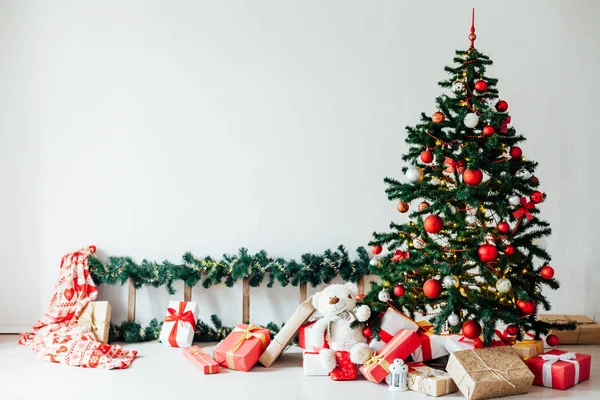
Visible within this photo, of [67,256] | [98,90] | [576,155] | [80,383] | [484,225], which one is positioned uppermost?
[98,90]

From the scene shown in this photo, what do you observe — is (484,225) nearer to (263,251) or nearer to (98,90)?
(263,251)

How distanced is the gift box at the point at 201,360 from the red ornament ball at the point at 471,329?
4.03ft

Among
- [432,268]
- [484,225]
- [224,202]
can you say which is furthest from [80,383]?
[484,225]

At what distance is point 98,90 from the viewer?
12.4 ft

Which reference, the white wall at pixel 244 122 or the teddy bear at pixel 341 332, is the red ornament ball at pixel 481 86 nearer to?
the white wall at pixel 244 122

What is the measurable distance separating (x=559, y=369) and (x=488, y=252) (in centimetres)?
64

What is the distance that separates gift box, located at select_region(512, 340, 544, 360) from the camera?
2.87m

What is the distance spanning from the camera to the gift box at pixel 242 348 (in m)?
3.01

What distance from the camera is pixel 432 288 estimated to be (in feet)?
9.05

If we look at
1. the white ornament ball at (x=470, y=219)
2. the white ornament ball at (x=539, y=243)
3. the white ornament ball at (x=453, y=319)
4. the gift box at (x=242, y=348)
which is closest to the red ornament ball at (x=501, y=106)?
the white ornament ball at (x=470, y=219)

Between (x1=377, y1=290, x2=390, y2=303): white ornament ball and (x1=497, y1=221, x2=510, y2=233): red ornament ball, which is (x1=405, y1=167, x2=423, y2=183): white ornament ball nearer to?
(x1=497, y1=221, x2=510, y2=233): red ornament ball

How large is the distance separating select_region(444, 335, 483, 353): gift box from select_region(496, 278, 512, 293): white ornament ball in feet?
1.14

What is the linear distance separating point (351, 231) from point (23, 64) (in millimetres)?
2343

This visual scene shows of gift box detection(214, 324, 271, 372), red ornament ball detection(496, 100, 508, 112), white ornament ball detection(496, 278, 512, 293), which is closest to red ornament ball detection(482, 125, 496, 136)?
red ornament ball detection(496, 100, 508, 112)
